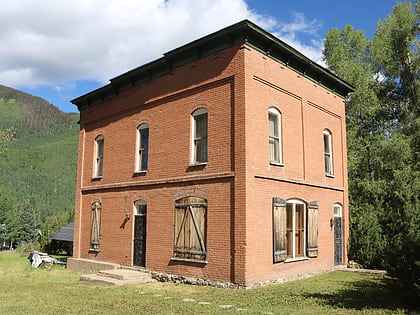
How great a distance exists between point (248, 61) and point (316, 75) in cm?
489

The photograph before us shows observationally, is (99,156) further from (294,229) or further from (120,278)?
(294,229)

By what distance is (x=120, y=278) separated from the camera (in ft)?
45.5

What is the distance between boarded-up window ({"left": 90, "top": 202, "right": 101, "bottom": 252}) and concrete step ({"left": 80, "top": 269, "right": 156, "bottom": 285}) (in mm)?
3081

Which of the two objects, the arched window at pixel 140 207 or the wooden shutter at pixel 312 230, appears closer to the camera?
the wooden shutter at pixel 312 230

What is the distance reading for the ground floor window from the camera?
12938 millimetres

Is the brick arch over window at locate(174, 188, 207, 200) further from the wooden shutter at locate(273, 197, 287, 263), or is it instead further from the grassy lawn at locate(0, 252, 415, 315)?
the grassy lawn at locate(0, 252, 415, 315)

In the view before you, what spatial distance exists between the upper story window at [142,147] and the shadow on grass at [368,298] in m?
8.63

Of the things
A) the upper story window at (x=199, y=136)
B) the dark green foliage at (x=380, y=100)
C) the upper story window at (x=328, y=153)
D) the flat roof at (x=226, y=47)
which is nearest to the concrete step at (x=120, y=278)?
the upper story window at (x=199, y=136)

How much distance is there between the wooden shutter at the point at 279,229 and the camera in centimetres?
1275

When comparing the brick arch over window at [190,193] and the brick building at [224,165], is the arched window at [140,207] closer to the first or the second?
the brick building at [224,165]

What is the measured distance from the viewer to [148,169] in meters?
15.6

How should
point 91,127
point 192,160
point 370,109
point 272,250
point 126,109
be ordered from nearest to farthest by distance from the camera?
point 272,250
point 192,160
point 126,109
point 91,127
point 370,109

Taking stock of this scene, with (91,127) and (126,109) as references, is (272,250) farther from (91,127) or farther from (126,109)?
(91,127)

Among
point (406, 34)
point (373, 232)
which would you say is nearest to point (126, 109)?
point (373, 232)
